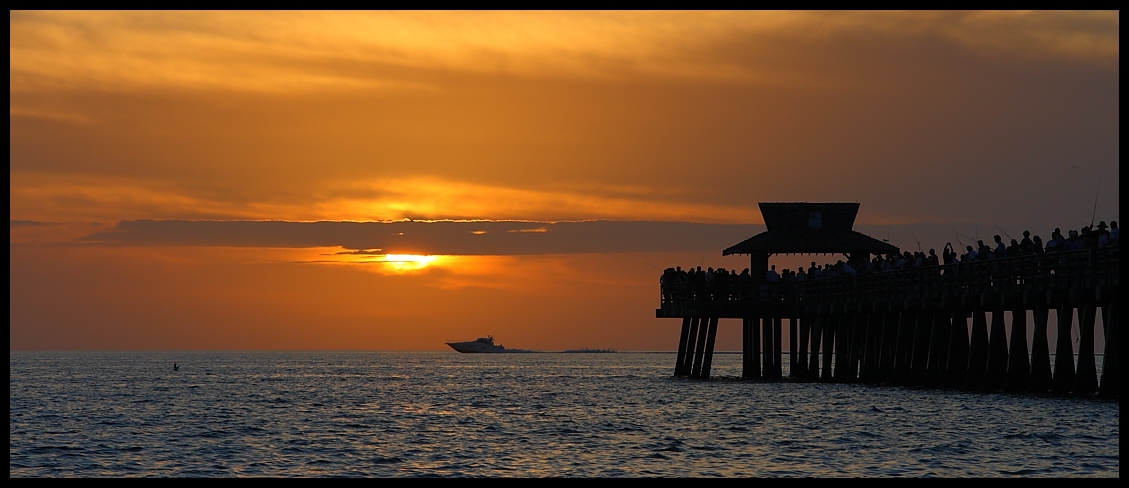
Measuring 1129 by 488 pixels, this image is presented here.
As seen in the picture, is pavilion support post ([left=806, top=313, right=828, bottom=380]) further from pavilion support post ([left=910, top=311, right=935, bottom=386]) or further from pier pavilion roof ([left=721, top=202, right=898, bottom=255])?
pavilion support post ([left=910, top=311, right=935, bottom=386])

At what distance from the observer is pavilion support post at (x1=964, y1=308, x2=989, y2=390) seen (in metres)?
39.1

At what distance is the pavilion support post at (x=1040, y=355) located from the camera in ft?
114

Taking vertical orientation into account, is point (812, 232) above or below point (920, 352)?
above

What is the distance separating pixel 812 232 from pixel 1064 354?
76.7ft

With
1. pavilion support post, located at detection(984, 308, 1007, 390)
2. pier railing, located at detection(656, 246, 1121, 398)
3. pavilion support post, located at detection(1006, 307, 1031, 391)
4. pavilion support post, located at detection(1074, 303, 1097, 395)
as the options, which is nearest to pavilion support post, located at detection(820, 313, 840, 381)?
pier railing, located at detection(656, 246, 1121, 398)

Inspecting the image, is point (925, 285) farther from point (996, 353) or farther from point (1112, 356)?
point (1112, 356)

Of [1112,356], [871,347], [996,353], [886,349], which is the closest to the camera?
[1112,356]

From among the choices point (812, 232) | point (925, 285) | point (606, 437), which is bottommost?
point (606, 437)

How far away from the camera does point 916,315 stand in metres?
42.8

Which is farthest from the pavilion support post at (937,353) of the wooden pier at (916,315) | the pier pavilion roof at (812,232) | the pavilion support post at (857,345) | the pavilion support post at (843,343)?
the pier pavilion roof at (812,232)

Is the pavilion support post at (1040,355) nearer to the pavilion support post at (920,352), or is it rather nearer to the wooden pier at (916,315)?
the wooden pier at (916,315)

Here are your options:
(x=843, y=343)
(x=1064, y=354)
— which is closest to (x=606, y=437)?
(x=1064, y=354)

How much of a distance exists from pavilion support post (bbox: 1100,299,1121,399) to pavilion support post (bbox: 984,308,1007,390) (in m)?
5.49
